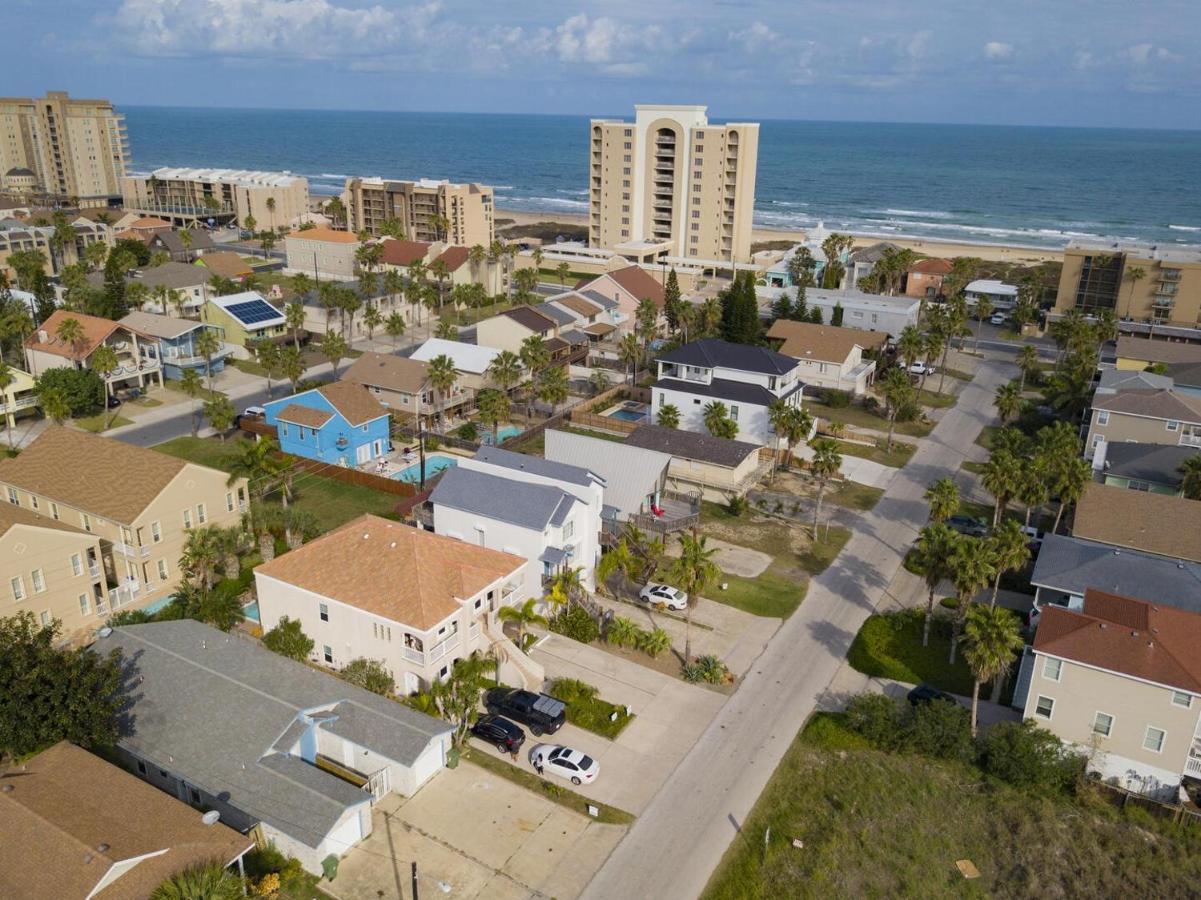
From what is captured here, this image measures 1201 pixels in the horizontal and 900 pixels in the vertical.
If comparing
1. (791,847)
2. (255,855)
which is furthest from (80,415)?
(791,847)

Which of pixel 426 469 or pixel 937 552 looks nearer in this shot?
pixel 937 552

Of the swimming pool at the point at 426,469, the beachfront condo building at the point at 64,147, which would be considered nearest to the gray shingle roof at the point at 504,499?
the swimming pool at the point at 426,469

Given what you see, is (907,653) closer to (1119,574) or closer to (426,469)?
(1119,574)

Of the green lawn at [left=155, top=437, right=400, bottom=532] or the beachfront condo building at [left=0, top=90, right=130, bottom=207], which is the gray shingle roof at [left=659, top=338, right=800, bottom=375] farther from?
the beachfront condo building at [left=0, top=90, right=130, bottom=207]

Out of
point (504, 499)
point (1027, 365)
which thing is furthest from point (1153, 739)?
point (1027, 365)

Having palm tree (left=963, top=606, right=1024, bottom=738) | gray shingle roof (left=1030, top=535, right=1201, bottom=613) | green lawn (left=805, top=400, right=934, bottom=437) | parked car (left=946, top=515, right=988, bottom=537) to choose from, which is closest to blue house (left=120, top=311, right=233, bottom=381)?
green lawn (left=805, top=400, right=934, bottom=437)

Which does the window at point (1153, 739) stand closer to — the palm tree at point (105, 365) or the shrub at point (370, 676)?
the shrub at point (370, 676)
